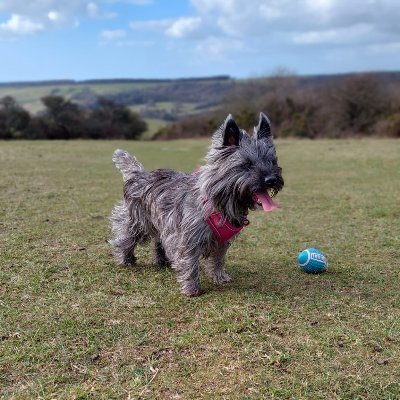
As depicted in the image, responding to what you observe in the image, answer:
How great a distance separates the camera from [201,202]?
575 cm

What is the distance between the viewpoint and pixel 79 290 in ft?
19.4

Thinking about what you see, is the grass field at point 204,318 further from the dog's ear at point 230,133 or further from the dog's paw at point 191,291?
the dog's ear at point 230,133

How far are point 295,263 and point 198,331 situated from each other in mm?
2730

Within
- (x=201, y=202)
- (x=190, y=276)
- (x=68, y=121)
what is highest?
(x=68, y=121)

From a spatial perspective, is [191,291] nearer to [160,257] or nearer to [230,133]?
[160,257]

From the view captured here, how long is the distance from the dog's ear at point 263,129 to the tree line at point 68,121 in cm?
4109

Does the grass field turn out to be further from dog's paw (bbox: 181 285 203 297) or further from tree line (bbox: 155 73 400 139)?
tree line (bbox: 155 73 400 139)

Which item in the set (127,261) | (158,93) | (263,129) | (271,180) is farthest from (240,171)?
(158,93)

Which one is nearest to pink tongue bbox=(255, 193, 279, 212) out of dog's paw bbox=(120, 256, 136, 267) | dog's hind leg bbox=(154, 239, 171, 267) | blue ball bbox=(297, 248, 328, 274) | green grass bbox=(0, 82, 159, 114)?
blue ball bbox=(297, 248, 328, 274)

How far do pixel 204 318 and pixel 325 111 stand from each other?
142 feet

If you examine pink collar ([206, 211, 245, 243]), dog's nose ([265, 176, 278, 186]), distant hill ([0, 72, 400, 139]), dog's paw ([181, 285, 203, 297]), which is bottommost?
dog's paw ([181, 285, 203, 297])

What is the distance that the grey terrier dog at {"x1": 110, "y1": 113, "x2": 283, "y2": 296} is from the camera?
5.29m

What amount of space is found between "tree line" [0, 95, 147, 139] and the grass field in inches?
1433

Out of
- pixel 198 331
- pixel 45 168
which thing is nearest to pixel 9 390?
pixel 198 331
